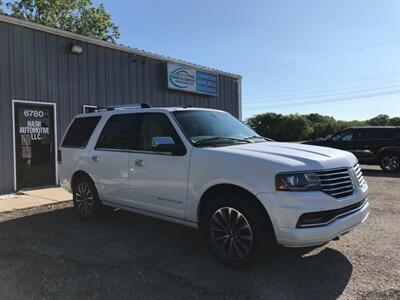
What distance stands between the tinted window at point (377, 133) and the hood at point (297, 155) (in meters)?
11.8

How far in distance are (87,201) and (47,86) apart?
5.47 m

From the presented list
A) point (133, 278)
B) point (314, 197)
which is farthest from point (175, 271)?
point (314, 197)

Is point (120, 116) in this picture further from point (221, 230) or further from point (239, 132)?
point (221, 230)

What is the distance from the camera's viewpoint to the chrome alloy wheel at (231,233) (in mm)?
4504

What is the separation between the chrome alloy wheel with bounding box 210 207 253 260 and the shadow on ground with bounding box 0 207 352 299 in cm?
22

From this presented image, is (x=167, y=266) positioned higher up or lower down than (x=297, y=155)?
lower down

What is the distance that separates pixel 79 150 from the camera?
7.12 m

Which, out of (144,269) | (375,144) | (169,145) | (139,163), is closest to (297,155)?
(169,145)

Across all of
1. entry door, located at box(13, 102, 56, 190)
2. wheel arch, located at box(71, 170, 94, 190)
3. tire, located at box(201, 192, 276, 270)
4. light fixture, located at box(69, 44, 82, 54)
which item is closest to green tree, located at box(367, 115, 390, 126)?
light fixture, located at box(69, 44, 82, 54)

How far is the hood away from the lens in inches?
170

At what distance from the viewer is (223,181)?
4.66m

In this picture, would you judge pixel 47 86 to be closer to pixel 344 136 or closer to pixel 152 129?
pixel 152 129

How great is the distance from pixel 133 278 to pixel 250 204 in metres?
1.53

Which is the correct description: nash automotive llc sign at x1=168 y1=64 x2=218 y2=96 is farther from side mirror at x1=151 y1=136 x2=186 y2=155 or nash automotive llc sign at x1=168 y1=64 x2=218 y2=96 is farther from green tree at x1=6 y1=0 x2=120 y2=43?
green tree at x1=6 y1=0 x2=120 y2=43
